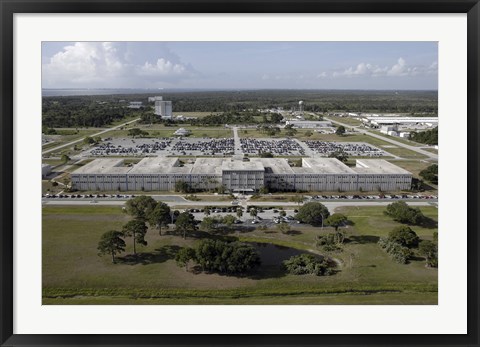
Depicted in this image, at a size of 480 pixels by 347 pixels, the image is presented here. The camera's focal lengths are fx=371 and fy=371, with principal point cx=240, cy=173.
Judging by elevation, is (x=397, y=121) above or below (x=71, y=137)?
above

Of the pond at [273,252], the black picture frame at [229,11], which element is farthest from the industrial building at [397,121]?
the black picture frame at [229,11]

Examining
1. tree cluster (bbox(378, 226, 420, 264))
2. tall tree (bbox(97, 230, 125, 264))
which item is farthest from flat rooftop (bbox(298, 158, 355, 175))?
tall tree (bbox(97, 230, 125, 264))

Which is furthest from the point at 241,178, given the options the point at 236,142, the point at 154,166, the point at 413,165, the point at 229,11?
the point at 236,142

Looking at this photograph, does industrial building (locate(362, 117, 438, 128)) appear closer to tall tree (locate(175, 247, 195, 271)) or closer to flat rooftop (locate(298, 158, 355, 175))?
flat rooftop (locate(298, 158, 355, 175))

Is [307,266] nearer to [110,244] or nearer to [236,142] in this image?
[110,244]

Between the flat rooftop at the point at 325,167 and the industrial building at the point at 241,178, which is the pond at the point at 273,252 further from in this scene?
the flat rooftop at the point at 325,167

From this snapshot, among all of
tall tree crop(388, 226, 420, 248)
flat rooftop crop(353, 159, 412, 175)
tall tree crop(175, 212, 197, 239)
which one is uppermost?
flat rooftop crop(353, 159, 412, 175)
